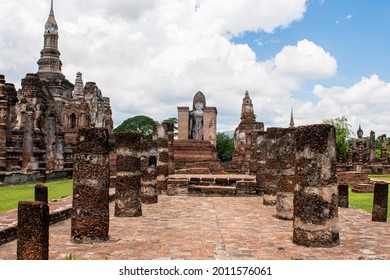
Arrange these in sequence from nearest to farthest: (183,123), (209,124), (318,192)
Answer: (318,192)
(209,124)
(183,123)

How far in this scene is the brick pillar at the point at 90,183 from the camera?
7.14m

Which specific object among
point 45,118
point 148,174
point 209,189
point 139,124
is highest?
point 139,124

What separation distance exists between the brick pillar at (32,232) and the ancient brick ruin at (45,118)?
13.8 meters

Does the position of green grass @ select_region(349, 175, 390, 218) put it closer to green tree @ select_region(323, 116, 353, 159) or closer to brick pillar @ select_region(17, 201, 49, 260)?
brick pillar @ select_region(17, 201, 49, 260)

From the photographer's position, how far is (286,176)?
391 inches

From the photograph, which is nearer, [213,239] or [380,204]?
[213,239]

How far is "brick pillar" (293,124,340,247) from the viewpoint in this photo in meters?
6.75

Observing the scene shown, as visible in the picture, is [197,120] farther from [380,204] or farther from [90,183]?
[90,183]

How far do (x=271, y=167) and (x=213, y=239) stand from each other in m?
5.49

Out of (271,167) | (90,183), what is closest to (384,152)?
(271,167)

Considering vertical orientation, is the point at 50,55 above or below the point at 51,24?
below

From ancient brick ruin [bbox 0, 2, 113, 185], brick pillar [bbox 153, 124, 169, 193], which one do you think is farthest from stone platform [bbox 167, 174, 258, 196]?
ancient brick ruin [bbox 0, 2, 113, 185]

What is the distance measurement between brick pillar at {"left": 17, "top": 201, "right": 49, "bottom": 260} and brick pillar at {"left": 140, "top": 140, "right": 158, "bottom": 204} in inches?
311
